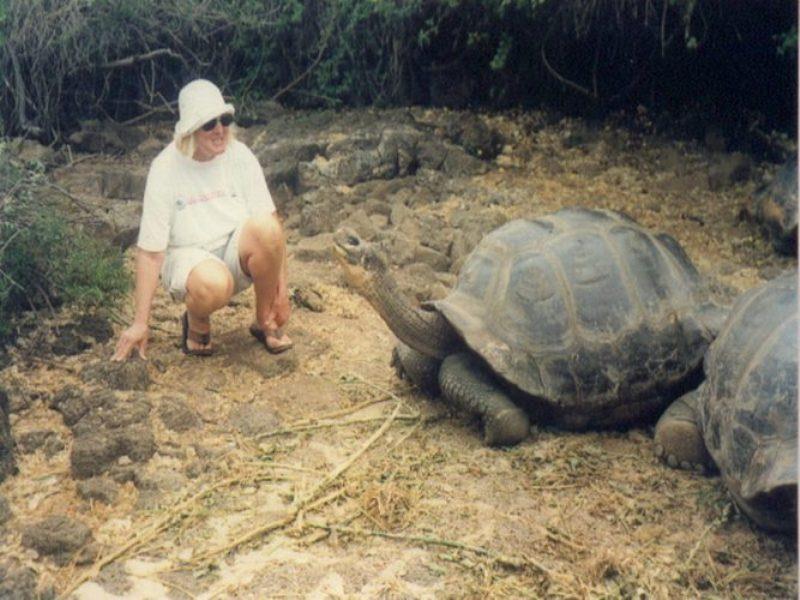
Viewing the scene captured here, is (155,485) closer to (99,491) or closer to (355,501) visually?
(99,491)

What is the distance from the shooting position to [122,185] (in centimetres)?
623

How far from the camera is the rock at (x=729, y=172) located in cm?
623

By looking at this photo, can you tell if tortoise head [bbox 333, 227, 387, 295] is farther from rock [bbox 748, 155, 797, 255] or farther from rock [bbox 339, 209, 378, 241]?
rock [bbox 748, 155, 797, 255]

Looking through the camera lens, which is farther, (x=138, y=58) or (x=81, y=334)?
(x=138, y=58)

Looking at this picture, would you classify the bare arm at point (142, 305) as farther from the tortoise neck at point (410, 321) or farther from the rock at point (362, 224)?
the rock at point (362, 224)

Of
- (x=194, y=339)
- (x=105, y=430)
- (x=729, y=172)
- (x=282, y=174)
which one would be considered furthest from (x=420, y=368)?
(x=729, y=172)

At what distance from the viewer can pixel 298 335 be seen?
4.52m

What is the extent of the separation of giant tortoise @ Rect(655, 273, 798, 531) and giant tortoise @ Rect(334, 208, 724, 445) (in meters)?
0.36

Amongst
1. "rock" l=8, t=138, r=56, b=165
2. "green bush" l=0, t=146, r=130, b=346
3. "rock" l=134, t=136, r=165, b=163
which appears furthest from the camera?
"rock" l=134, t=136, r=165, b=163

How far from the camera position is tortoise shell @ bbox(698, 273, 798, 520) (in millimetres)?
2814

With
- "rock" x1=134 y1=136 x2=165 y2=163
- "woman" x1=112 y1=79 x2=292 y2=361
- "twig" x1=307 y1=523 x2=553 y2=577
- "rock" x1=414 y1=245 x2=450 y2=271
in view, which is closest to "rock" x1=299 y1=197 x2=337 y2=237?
"rock" x1=414 y1=245 x2=450 y2=271

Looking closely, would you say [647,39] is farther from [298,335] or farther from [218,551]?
[218,551]

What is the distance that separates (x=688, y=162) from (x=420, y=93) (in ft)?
6.34

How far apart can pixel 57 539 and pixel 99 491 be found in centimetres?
31
